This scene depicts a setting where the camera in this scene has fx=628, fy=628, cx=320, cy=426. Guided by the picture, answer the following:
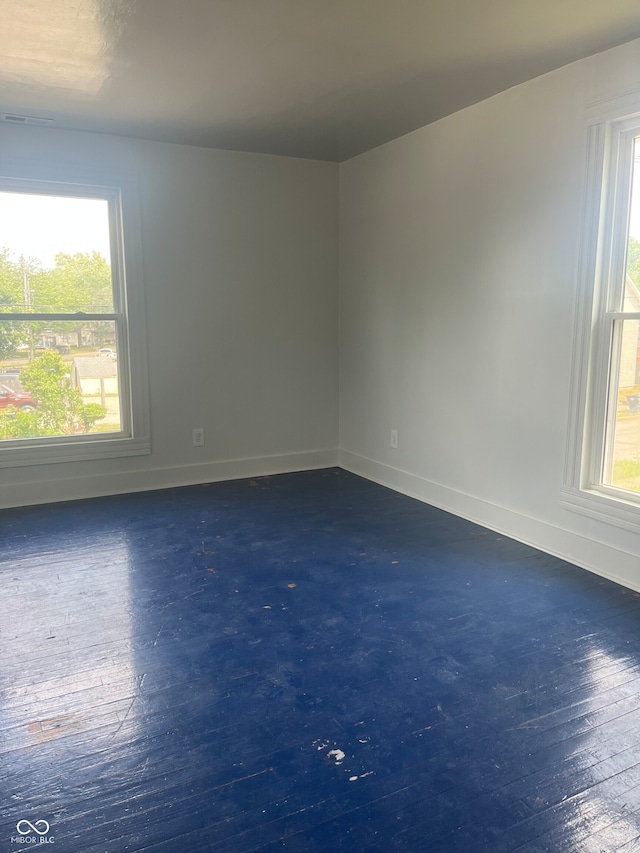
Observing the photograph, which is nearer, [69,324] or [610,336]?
[610,336]

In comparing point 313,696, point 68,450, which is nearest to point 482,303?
point 313,696

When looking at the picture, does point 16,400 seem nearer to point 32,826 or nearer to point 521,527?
point 32,826

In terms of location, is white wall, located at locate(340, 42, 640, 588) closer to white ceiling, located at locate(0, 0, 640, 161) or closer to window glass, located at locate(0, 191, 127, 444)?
white ceiling, located at locate(0, 0, 640, 161)

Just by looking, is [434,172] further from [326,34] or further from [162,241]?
[162,241]

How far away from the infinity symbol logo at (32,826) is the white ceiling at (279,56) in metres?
2.61

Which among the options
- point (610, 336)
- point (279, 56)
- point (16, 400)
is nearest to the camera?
point (279, 56)

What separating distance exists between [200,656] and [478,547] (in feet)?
5.42

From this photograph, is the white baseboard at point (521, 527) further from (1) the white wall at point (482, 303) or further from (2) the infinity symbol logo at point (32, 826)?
(2) the infinity symbol logo at point (32, 826)

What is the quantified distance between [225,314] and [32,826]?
11.6ft

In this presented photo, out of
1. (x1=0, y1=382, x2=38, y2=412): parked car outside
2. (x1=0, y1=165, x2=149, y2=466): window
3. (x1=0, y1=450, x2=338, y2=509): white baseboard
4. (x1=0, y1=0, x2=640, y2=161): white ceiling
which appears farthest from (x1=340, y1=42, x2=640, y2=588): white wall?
(x1=0, y1=382, x2=38, y2=412): parked car outside

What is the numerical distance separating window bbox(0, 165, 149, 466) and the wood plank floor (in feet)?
3.07

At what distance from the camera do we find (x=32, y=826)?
5.02ft

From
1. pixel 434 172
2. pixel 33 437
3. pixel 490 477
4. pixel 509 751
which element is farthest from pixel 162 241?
pixel 509 751

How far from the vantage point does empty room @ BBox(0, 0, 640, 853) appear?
1.73 m
